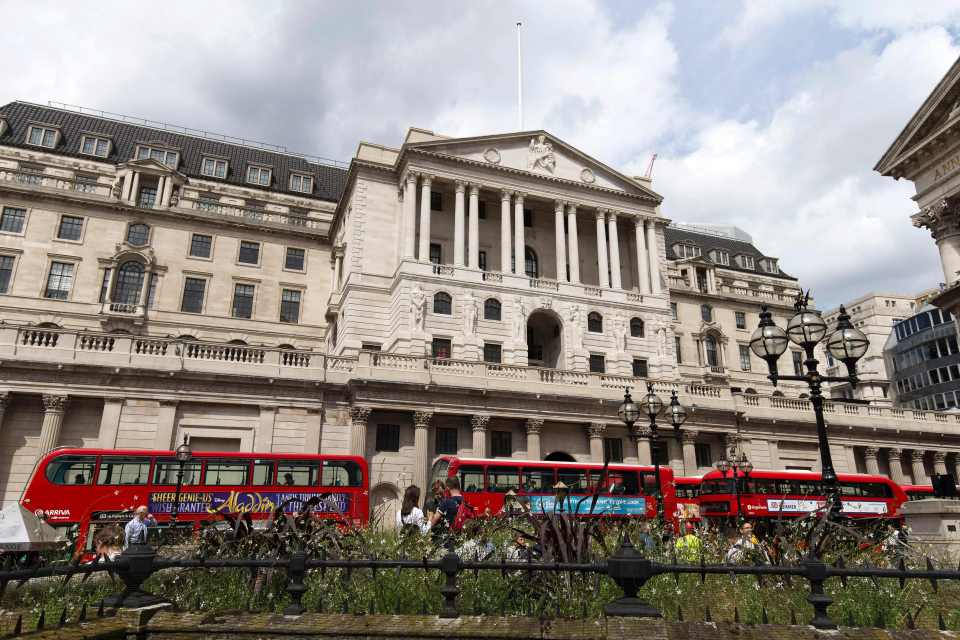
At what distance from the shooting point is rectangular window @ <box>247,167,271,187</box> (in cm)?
5519

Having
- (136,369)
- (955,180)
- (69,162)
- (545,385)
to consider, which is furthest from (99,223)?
(955,180)

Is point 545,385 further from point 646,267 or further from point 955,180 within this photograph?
point 955,180

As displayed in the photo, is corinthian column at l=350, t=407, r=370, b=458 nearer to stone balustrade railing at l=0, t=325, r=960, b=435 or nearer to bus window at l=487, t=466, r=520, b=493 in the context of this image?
stone balustrade railing at l=0, t=325, r=960, b=435

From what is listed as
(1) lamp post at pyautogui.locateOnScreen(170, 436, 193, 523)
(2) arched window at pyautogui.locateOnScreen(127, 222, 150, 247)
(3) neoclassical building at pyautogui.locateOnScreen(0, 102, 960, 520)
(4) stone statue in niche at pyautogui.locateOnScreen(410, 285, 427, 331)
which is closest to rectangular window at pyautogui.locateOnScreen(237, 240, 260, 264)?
(3) neoclassical building at pyautogui.locateOnScreen(0, 102, 960, 520)

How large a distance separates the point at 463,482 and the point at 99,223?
36216 millimetres

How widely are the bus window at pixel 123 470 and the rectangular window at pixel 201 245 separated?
28270mm

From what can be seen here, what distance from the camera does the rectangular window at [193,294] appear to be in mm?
45062

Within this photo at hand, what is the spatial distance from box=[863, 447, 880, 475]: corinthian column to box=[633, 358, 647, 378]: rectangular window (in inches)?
595

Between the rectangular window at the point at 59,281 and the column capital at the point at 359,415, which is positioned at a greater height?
the rectangular window at the point at 59,281

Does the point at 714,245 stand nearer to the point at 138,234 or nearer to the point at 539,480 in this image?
the point at 539,480

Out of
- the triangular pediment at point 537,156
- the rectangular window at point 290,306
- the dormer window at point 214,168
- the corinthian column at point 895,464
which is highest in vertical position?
the dormer window at point 214,168

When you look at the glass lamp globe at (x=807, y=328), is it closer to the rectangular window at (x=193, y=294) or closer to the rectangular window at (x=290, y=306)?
the rectangular window at (x=290, y=306)

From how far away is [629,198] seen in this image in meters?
46.6

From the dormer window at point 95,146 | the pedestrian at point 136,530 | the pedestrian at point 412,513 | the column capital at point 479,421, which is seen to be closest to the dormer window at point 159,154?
the dormer window at point 95,146
